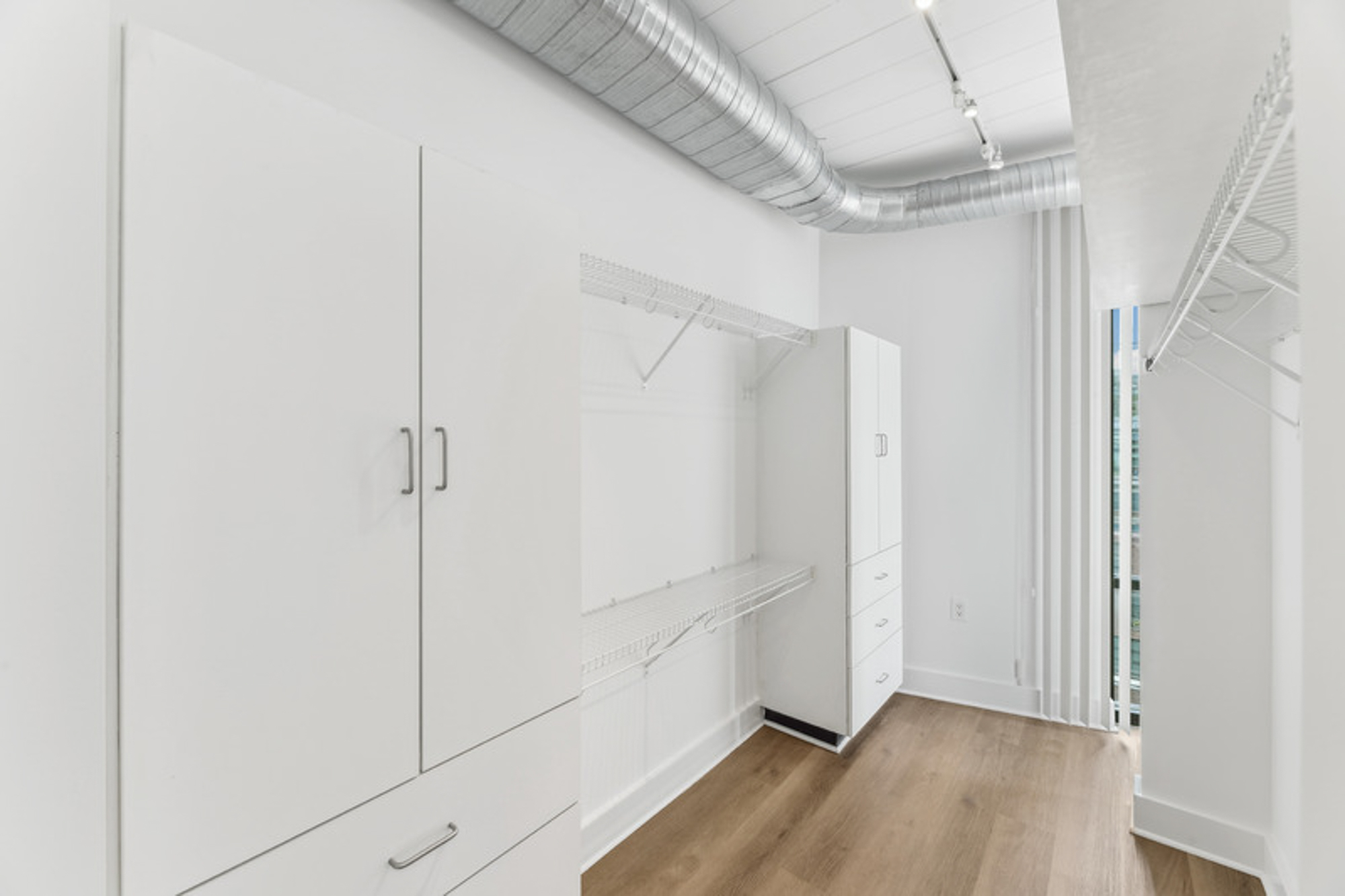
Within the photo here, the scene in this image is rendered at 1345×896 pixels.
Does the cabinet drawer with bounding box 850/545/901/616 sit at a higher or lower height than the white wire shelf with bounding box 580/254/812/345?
lower

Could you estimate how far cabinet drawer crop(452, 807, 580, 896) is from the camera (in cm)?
124

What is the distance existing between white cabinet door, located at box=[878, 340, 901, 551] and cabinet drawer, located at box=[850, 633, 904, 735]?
0.52 metres

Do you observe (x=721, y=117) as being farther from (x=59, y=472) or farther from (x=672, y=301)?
(x=59, y=472)

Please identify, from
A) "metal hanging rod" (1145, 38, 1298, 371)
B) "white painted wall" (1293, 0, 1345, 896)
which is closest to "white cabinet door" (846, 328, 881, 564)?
"metal hanging rod" (1145, 38, 1298, 371)

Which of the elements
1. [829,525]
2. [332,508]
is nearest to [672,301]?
[829,525]

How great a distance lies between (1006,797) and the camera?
2402 millimetres

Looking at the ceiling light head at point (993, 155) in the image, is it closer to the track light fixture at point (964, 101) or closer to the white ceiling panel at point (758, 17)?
the track light fixture at point (964, 101)

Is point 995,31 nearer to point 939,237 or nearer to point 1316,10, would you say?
point 939,237

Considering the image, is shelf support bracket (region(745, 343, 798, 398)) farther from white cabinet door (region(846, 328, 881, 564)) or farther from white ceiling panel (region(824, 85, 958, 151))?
white ceiling panel (region(824, 85, 958, 151))

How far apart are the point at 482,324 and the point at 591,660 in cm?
91

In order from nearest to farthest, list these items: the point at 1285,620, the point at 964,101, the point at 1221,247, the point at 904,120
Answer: the point at 1221,247 → the point at 1285,620 → the point at 964,101 → the point at 904,120

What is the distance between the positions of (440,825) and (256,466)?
0.74 meters

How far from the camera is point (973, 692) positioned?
10.8 feet

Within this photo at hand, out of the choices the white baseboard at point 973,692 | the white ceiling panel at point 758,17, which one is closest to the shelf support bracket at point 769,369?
the white ceiling panel at point 758,17
